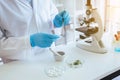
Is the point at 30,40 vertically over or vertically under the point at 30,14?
under

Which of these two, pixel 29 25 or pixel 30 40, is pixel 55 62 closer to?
pixel 30 40

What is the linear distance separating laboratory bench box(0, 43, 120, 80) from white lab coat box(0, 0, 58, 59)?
0.27ft

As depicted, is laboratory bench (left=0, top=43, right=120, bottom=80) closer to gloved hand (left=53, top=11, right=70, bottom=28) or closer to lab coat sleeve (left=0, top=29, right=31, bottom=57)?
lab coat sleeve (left=0, top=29, right=31, bottom=57)

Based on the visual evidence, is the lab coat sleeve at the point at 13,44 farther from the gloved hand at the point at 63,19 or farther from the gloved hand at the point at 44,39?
the gloved hand at the point at 63,19

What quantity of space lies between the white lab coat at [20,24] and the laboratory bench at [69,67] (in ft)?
0.27

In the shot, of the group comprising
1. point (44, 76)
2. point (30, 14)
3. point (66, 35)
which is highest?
point (30, 14)

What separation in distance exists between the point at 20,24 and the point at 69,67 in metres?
0.44

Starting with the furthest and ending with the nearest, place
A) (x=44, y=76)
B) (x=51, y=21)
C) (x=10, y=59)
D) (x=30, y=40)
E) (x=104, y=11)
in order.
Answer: (x=104, y=11)
(x=51, y=21)
(x=10, y=59)
(x=30, y=40)
(x=44, y=76)

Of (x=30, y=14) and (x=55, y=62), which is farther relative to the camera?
(x=30, y=14)

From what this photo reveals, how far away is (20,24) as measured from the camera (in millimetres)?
1155

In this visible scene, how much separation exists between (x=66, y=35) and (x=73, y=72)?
1.23 feet

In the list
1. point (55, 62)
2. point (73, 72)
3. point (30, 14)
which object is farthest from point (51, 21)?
point (73, 72)

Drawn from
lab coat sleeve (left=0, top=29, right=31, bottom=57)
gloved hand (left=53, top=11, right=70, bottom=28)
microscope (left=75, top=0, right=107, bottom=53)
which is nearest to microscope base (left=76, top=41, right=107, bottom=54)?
microscope (left=75, top=0, right=107, bottom=53)

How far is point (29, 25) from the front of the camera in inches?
47.8
